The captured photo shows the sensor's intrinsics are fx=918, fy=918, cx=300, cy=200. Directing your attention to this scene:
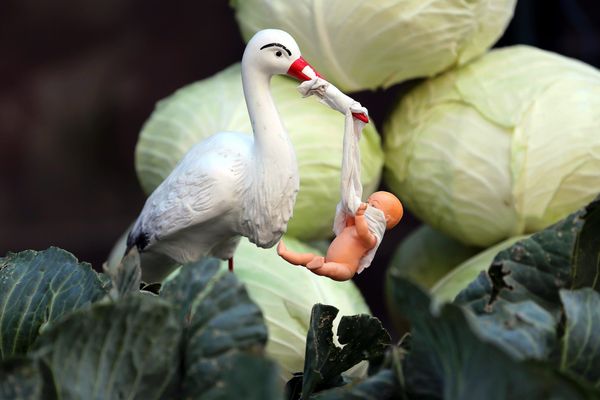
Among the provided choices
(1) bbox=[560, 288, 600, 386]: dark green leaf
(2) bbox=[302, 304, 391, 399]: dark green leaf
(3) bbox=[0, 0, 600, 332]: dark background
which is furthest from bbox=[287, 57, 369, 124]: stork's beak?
(3) bbox=[0, 0, 600, 332]: dark background

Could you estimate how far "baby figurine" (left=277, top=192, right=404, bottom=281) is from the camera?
0.87m

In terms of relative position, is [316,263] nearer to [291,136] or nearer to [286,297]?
[286,297]

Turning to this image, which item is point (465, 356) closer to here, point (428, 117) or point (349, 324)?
point (349, 324)

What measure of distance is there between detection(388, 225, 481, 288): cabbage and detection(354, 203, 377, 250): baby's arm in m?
0.90

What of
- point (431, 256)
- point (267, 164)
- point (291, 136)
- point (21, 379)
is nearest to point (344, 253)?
point (267, 164)

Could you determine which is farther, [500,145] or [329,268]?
[500,145]

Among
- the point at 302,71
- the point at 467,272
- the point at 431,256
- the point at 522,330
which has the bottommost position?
the point at 431,256

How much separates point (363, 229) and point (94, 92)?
2207mm

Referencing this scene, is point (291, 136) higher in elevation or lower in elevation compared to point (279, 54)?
lower

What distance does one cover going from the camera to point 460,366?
0.65m

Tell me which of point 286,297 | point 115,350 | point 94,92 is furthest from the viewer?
point 94,92

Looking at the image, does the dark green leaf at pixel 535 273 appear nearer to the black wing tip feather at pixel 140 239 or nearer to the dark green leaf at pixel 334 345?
the dark green leaf at pixel 334 345

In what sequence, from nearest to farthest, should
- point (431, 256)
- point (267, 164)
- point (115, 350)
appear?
point (115, 350) < point (267, 164) < point (431, 256)

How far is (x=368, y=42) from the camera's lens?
1.54 m
